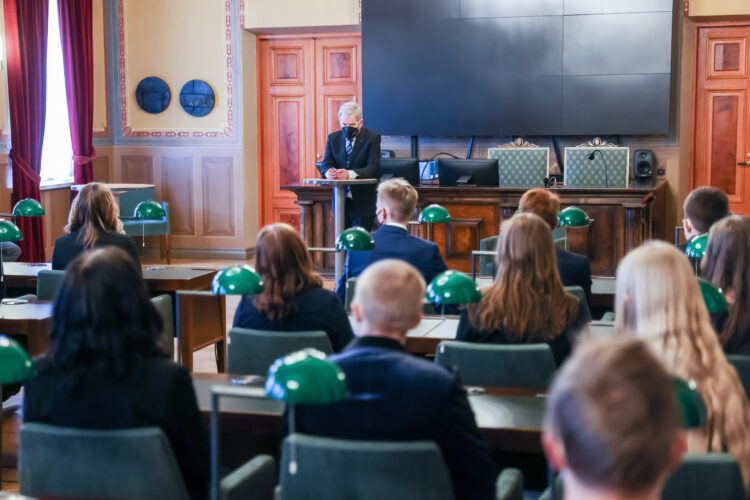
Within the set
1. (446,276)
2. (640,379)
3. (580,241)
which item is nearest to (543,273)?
(446,276)

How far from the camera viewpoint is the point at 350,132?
25.3 ft

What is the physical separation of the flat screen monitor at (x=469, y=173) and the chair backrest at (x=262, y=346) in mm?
5779

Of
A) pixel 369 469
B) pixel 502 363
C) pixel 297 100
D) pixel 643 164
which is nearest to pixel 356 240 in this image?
pixel 502 363

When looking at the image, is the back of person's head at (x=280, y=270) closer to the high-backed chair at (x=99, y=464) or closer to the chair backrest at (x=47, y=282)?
the high-backed chair at (x=99, y=464)

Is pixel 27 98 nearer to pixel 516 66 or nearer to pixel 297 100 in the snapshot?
pixel 297 100

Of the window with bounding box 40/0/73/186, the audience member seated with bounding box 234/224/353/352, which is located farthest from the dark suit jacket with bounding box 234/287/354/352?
the window with bounding box 40/0/73/186

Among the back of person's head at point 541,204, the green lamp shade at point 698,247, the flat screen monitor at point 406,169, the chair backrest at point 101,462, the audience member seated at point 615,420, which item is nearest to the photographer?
the audience member seated at point 615,420

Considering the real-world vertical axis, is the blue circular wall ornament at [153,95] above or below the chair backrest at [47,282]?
above

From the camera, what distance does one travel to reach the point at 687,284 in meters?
2.33

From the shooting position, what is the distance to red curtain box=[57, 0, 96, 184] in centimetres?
1016

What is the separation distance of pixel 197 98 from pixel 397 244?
650cm

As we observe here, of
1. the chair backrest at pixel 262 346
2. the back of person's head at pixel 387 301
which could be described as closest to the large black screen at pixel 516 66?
the chair backrest at pixel 262 346

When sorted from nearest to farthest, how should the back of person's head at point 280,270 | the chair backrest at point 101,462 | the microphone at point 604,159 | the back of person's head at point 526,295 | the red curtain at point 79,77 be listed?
the chair backrest at point 101,462 → the back of person's head at point 526,295 → the back of person's head at point 280,270 → the microphone at point 604,159 → the red curtain at point 79,77

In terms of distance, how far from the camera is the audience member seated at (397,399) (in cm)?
221
